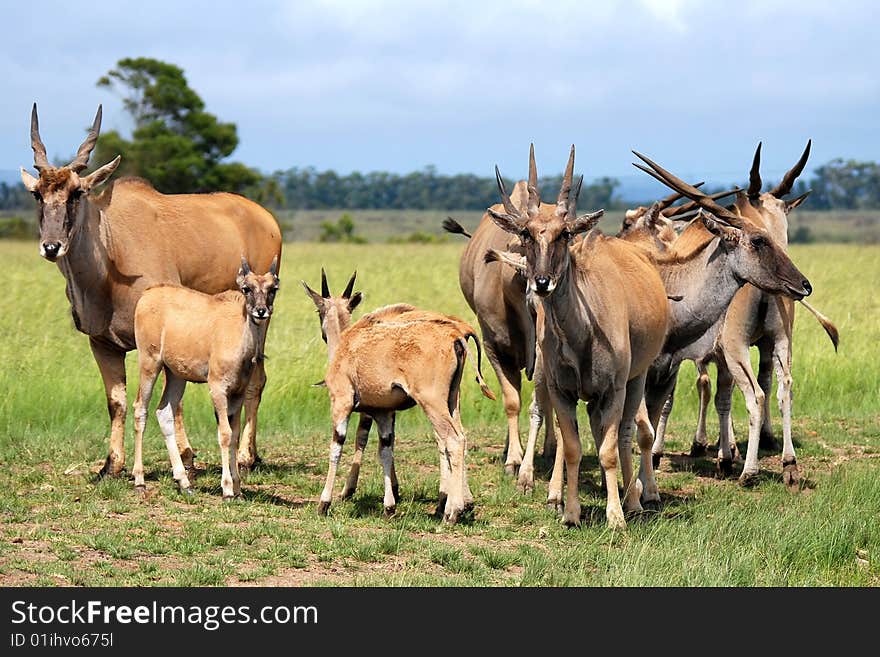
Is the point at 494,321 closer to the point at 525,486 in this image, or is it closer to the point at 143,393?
the point at 525,486

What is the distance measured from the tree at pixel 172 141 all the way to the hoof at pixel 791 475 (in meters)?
50.8

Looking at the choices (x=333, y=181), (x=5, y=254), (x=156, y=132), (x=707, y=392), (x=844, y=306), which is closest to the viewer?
(x=707, y=392)

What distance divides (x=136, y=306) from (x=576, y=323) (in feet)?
12.3

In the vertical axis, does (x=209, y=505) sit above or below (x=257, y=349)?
below

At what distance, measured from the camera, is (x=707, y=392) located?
12.3 m

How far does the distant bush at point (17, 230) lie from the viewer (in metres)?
60.0

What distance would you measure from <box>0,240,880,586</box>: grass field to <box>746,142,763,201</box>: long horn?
2429mm

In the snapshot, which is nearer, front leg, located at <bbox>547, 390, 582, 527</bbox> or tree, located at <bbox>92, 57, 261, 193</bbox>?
front leg, located at <bbox>547, 390, 582, 527</bbox>

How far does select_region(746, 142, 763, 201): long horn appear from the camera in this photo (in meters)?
10.0

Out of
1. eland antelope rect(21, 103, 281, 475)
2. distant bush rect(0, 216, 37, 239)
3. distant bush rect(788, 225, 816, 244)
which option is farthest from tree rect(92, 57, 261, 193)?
eland antelope rect(21, 103, 281, 475)

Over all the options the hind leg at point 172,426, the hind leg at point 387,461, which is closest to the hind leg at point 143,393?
the hind leg at point 172,426

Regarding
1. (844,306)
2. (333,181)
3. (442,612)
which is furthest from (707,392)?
(333,181)

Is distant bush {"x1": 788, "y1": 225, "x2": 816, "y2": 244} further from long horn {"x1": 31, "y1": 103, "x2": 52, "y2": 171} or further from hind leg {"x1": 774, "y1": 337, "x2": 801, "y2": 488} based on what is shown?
long horn {"x1": 31, "y1": 103, "x2": 52, "y2": 171}

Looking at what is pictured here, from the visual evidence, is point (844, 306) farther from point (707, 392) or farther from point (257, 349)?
point (257, 349)
